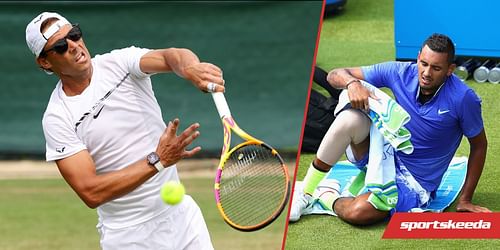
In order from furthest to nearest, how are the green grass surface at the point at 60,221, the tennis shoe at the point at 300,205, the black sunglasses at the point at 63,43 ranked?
the green grass surface at the point at 60,221
the tennis shoe at the point at 300,205
the black sunglasses at the point at 63,43

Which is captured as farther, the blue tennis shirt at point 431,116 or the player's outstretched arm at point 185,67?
the blue tennis shirt at point 431,116

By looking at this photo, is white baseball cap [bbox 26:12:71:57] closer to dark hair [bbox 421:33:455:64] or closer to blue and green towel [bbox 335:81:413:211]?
blue and green towel [bbox 335:81:413:211]

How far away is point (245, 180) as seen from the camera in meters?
4.00

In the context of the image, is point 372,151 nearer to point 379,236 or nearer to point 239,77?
point 379,236

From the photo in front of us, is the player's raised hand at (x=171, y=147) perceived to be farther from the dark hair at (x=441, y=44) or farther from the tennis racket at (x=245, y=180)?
the dark hair at (x=441, y=44)

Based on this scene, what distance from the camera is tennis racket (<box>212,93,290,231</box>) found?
327cm

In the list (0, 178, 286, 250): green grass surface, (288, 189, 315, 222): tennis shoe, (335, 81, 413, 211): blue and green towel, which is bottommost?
(0, 178, 286, 250): green grass surface

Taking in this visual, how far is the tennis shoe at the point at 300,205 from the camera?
3920 millimetres

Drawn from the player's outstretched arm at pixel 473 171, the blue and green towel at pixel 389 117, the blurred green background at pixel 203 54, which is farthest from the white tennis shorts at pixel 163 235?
the blurred green background at pixel 203 54

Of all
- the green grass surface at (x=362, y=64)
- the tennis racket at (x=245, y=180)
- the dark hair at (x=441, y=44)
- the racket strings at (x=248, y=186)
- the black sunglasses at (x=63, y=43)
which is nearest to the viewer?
the tennis racket at (x=245, y=180)

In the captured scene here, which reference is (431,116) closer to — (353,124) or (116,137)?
(353,124)

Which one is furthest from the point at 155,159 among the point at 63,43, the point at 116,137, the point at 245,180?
the point at 245,180

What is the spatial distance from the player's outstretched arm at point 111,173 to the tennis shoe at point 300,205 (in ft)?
2.32

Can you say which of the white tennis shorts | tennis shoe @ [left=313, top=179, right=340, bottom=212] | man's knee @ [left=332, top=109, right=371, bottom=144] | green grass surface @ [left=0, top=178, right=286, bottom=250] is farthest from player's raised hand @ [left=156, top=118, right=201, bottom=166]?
green grass surface @ [left=0, top=178, right=286, bottom=250]
